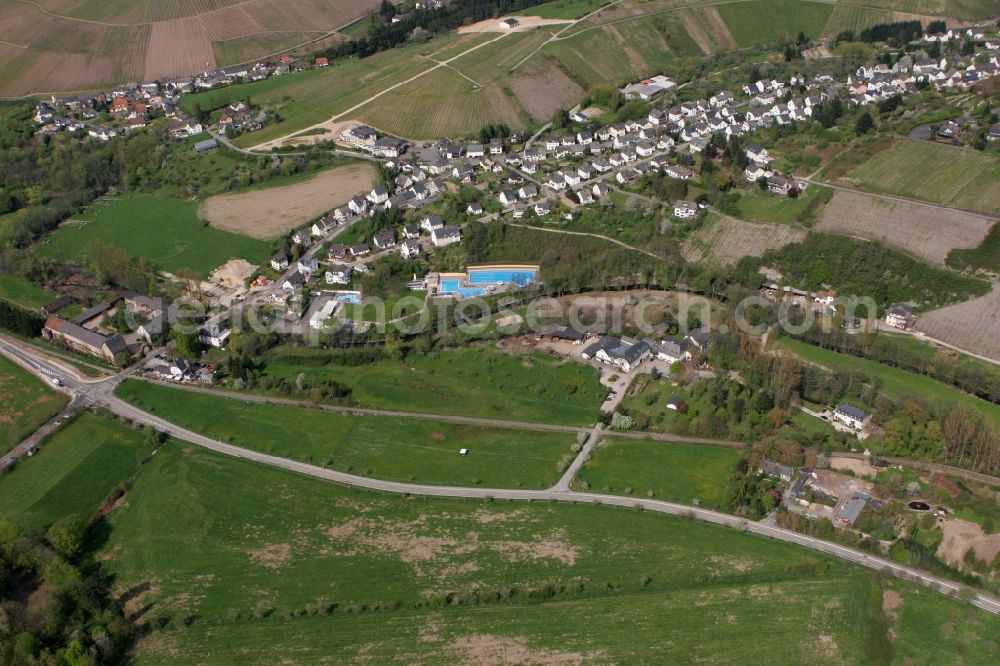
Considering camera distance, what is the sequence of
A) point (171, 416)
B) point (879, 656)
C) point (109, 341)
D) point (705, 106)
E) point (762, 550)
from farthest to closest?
point (705, 106) < point (109, 341) < point (171, 416) < point (762, 550) < point (879, 656)

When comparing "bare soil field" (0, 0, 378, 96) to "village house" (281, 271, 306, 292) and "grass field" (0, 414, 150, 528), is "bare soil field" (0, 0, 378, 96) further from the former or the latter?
"grass field" (0, 414, 150, 528)

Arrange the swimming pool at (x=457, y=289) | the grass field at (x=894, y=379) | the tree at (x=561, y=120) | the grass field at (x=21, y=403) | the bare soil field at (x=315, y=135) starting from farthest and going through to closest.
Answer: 1. the tree at (x=561, y=120)
2. the bare soil field at (x=315, y=135)
3. the swimming pool at (x=457, y=289)
4. the grass field at (x=21, y=403)
5. the grass field at (x=894, y=379)

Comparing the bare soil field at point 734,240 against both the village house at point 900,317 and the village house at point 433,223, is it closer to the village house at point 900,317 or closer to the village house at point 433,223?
the village house at point 900,317

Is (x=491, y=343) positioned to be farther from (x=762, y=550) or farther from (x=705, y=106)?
(x=705, y=106)

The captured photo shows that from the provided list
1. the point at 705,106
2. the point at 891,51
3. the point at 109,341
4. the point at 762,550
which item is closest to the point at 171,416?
the point at 109,341

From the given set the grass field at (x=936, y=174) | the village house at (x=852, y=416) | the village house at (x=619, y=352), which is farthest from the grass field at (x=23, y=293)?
the grass field at (x=936, y=174)

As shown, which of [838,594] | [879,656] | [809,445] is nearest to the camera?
[879,656]

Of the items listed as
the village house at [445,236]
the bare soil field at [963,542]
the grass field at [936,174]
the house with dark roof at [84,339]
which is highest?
the grass field at [936,174]

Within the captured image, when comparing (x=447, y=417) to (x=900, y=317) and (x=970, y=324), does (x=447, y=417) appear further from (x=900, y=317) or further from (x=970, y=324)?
(x=970, y=324)
